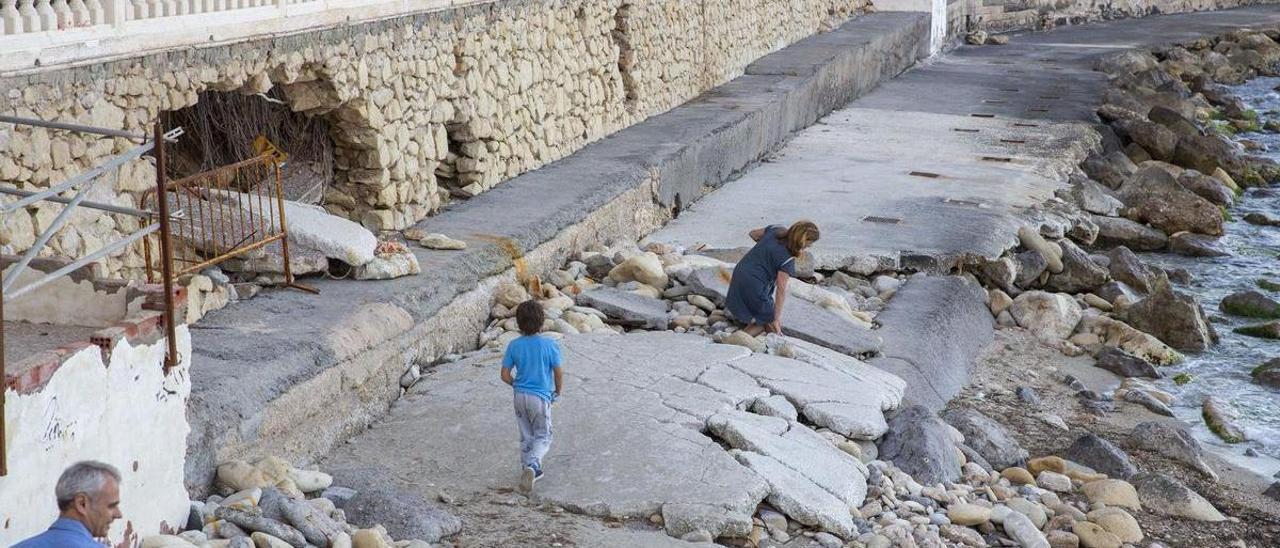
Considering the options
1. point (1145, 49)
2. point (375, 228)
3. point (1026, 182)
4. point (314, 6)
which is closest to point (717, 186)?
point (1026, 182)

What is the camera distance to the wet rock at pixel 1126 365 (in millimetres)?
11805

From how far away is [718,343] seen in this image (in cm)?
960

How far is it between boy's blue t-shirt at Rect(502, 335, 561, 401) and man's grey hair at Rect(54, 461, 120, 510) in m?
2.97

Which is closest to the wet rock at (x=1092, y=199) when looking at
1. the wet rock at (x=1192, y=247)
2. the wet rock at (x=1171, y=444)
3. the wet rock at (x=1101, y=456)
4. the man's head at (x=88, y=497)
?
the wet rock at (x=1192, y=247)

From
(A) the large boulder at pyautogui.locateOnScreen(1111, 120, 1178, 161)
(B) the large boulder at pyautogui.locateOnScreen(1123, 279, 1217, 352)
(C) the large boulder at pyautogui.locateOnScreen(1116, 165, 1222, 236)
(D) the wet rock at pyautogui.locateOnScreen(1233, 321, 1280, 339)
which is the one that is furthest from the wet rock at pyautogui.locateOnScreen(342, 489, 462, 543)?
(A) the large boulder at pyautogui.locateOnScreen(1111, 120, 1178, 161)

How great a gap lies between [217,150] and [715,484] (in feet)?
16.2

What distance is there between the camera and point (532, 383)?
7.04 m

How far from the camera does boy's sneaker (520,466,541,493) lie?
7.08m

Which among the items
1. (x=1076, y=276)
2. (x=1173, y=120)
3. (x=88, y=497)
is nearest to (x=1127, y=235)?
(x=1076, y=276)

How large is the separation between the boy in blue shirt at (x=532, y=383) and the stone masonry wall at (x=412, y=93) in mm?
2253

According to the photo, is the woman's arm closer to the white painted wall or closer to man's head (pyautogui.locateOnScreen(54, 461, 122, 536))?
the white painted wall

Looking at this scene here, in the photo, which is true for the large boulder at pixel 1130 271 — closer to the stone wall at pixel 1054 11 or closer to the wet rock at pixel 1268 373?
the wet rock at pixel 1268 373

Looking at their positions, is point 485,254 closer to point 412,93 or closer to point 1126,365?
point 412,93

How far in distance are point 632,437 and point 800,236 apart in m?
2.66
